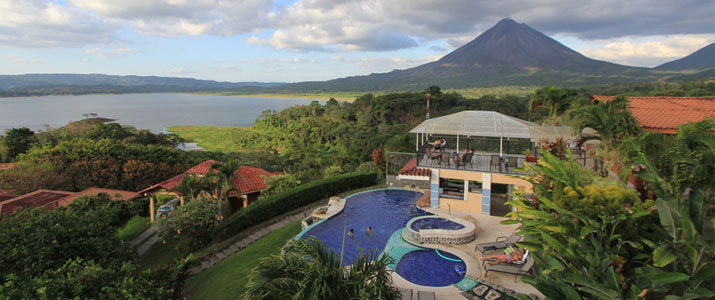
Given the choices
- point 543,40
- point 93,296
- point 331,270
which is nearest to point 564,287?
point 331,270

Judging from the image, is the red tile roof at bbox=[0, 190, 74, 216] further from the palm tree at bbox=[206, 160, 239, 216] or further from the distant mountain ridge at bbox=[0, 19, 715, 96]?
the distant mountain ridge at bbox=[0, 19, 715, 96]

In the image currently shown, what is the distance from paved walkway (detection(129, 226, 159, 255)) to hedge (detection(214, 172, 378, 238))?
3.24 m

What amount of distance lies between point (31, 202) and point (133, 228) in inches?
173

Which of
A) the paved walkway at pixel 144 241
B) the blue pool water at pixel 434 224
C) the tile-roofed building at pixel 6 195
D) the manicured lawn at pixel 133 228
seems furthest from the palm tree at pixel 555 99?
the tile-roofed building at pixel 6 195

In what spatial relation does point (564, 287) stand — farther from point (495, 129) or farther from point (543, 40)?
point (543, 40)

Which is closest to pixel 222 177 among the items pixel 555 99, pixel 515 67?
pixel 555 99

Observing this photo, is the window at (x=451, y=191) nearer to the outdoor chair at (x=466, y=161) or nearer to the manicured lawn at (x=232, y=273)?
the outdoor chair at (x=466, y=161)

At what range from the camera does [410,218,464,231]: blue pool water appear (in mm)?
13077

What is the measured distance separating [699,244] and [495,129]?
10266mm

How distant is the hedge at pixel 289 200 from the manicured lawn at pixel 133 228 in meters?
5.92

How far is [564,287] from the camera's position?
5.15 metres

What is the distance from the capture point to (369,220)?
48.8 feet

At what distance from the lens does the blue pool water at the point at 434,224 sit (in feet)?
42.9

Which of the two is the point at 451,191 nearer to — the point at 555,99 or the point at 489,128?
the point at 489,128
